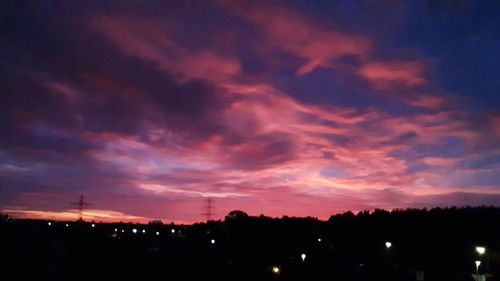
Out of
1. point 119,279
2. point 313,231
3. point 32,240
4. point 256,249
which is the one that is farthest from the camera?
point 313,231

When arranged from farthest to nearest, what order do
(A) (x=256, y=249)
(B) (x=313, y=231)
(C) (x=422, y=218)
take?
1. (B) (x=313, y=231)
2. (C) (x=422, y=218)
3. (A) (x=256, y=249)

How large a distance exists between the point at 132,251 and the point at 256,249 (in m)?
18.2

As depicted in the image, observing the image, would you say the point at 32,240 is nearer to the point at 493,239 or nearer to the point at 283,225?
the point at 493,239

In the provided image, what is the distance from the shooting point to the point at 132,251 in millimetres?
76688

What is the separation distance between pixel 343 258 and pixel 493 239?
77.3ft

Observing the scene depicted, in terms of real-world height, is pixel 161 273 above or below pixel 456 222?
below

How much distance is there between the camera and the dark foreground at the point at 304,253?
52.2 metres

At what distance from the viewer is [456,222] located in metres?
84.4

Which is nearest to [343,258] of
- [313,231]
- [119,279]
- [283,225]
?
[119,279]

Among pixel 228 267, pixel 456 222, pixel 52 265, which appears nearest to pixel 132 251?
pixel 228 267

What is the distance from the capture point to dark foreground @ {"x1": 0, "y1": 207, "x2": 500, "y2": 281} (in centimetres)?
5216

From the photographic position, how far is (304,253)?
251ft

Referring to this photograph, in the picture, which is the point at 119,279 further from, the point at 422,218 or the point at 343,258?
the point at 422,218

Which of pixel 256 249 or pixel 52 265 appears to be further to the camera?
pixel 256 249
